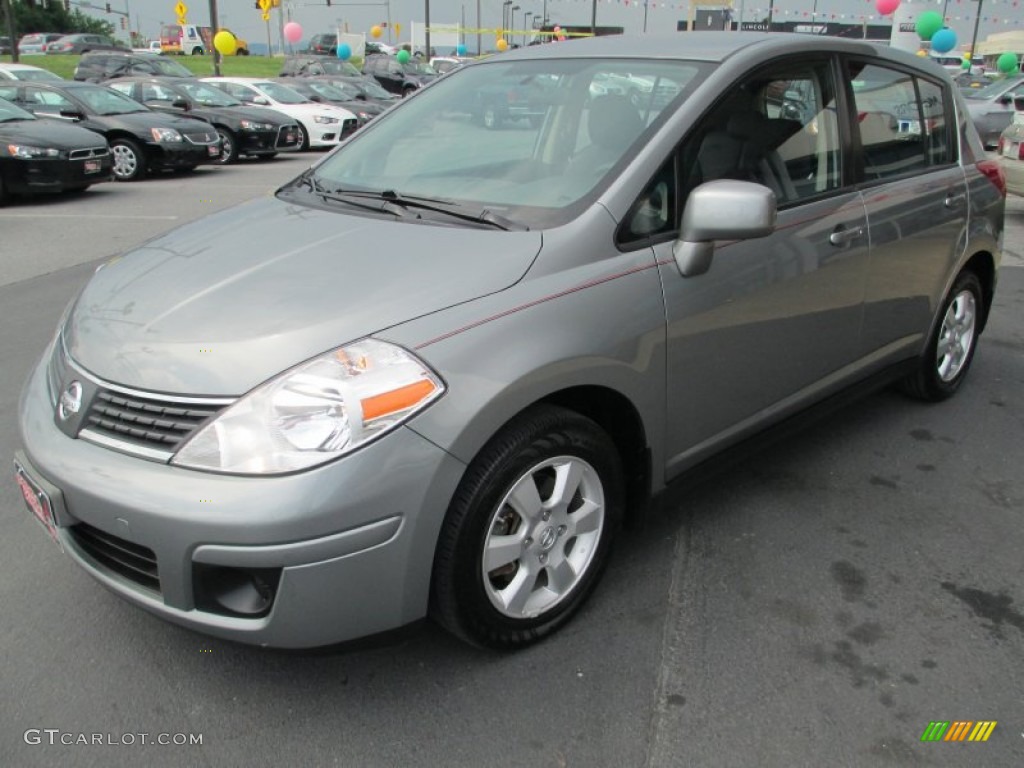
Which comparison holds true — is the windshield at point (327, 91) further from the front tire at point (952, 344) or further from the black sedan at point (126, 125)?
the front tire at point (952, 344)

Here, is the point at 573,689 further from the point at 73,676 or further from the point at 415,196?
the point at 415,196

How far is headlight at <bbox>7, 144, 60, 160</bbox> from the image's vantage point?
10.2 metres

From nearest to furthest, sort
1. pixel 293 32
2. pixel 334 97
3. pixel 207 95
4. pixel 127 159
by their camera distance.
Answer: pixel 127 159
pixel 207 95
pixel 334 97
pixel 293 32

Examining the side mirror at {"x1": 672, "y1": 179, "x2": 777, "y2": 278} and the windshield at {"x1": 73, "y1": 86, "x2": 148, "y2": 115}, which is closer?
the side mirror at {"x1": 672, "y1": 179, "x2": 777, "y2": 278}

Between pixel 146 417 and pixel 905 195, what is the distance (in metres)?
3.14

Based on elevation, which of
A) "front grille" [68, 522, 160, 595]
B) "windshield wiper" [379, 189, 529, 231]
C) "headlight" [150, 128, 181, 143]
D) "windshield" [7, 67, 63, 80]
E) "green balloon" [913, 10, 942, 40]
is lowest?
"headlight" [150, 128, 181, 143]

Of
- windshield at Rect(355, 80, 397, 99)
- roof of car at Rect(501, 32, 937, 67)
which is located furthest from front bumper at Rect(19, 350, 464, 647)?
windshield at Rect(355, 80, 397, 99)

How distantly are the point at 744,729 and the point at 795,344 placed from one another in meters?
1.48

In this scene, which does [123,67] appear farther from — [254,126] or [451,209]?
[451,209]


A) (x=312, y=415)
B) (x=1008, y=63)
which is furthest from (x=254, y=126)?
(x=1008, y=63)

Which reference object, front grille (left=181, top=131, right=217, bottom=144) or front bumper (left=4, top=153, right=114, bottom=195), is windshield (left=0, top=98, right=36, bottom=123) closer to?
front bumper (left=4, top=153, right=114, bottom=195)

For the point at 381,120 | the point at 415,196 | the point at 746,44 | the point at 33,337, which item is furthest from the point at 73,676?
the point at 33,337

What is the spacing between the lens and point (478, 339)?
2174 millimetres

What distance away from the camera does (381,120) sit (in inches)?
143
